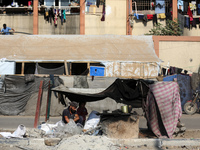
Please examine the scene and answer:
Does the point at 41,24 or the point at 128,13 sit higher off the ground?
the point at 128,13

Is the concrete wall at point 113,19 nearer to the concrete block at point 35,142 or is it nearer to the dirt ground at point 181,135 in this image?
the dirt ground at point 181,135

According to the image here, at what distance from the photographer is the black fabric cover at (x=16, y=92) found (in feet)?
58.3

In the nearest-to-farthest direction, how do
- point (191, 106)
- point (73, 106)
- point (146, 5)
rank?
point (73, 106)
point (191, 106)
point (146, 5)

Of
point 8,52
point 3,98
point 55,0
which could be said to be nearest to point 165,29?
point 55,0

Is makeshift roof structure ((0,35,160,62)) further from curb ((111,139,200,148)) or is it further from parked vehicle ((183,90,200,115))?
curb ((111,139,200,148))

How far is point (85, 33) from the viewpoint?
82.8ft

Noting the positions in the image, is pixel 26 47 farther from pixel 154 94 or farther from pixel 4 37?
pixel 154 94

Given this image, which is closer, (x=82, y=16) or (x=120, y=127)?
(x=120, y=127)

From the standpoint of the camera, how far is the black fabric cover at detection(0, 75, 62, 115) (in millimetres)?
17781

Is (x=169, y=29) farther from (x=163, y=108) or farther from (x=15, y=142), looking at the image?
(x=15, y=142)

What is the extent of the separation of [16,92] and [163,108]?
387 inches

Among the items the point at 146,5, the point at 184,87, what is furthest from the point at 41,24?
the point at 184,87

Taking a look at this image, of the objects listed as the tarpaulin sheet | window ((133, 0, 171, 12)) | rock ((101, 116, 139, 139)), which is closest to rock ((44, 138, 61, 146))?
rock ((101, 116, 139, 139))

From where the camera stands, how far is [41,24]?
25609 millimetres
